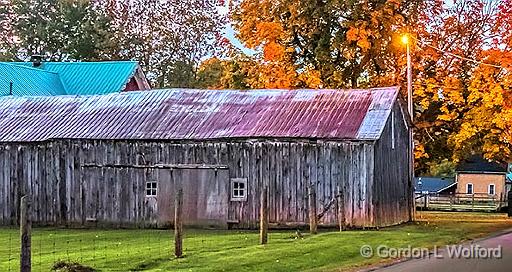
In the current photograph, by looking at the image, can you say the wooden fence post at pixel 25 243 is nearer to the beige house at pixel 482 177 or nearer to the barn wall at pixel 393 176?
the barn wall at pixel 393 176

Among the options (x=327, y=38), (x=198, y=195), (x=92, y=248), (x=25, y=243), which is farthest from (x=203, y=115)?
(x=25, y=243)

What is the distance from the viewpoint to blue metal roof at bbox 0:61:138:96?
151 feet

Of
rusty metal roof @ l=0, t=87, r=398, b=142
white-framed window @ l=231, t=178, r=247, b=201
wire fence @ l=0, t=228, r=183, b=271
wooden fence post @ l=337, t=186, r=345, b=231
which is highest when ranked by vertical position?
rusty metal roof @ l=0, t=87, r=398, b=142

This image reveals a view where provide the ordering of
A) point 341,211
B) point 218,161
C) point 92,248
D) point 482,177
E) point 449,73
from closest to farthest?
point 92,248 → point 341,211 → point 218,161 → point 449,73 → point 482,177

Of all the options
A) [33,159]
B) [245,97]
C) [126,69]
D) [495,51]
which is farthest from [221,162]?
[126,69]

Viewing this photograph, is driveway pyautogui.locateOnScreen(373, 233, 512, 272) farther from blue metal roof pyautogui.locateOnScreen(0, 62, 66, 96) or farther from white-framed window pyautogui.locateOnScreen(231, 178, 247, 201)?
blue metal roof pyautogui.locateOnScreen(0, 62, 66, 96)

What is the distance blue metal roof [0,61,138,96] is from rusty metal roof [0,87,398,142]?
10844 mm

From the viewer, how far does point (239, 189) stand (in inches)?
1184

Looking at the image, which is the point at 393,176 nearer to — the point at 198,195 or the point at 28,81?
the point at 198,195

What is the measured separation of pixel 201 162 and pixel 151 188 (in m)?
2.12

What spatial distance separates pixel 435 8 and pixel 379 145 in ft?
50.8

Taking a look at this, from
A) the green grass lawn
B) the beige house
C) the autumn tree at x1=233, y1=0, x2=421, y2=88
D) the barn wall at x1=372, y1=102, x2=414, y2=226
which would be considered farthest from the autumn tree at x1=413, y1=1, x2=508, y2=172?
the beige house

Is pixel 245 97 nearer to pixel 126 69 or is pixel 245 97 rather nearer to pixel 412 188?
pixel 412 188

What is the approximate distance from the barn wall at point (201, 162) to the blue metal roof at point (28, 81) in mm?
13026
